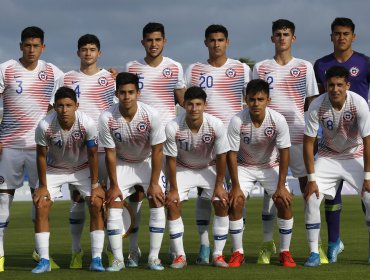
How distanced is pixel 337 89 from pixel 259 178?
146 cm

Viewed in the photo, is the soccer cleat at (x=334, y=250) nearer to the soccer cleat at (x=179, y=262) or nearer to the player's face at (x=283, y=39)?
the soccer cleat at (x=179, y=262)

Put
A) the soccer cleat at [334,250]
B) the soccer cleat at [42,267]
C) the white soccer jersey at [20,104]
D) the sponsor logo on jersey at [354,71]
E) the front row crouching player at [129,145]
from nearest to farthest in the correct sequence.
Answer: the soccer cleat at [42,267] → the front row crouching player at [129,145] → the soccer cleat at [334,250] → the white soccer jersey at [20,104] → the sponsor logo on jersey at [354,71]

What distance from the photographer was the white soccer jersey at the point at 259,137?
35.8ft

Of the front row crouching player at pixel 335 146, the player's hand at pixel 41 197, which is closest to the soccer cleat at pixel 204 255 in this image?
the front row crouching player at pixel 335 146

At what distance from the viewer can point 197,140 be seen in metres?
11.0

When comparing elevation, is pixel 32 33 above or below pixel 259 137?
above

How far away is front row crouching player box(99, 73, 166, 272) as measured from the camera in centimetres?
1069

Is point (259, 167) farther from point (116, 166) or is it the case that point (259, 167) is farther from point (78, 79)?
point (78, 79)

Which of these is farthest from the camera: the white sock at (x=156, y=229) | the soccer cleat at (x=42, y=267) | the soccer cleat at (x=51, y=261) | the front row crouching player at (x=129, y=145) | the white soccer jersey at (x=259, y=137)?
the soccer cleat at (x=51, y=261)

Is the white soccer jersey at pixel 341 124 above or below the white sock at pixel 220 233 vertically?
above

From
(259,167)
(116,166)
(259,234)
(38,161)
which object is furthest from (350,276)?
(259,234)

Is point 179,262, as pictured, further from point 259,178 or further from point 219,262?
point 259,178

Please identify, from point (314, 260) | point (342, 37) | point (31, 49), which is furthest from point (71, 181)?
point (342, 37)

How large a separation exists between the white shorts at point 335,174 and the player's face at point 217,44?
1.93 meters
